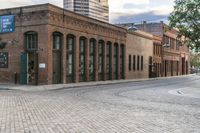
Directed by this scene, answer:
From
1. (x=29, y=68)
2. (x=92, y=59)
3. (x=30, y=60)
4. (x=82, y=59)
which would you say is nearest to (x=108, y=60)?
(x=92, y=59)

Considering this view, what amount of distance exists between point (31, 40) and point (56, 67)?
326cm

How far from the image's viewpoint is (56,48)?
36.3 meters

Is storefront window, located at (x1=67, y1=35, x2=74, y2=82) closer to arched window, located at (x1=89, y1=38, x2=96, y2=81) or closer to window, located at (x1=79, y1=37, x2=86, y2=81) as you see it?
window, located at (x1=79, y1=37, x2=86, y2=81)

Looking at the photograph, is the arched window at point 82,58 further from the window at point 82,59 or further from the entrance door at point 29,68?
the entrance door at point 29,68

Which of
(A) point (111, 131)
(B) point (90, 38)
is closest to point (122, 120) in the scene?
(A) point (111, 131)

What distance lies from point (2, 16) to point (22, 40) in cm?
305

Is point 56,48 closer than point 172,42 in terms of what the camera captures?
Yes

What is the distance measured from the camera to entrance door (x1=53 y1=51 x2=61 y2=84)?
35.8 m

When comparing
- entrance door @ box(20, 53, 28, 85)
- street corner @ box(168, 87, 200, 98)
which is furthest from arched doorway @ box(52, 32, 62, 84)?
street corner @ box(168, 87, 200, 98)

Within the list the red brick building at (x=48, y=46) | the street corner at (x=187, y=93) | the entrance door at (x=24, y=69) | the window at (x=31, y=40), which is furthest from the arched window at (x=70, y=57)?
the street corner at (x=187, y=93)

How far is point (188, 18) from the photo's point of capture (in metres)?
37.1

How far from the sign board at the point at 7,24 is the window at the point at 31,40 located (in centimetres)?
156

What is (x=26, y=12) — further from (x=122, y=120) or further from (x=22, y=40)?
(x=122, y=120)

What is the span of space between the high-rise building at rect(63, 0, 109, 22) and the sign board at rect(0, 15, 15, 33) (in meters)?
22.6
